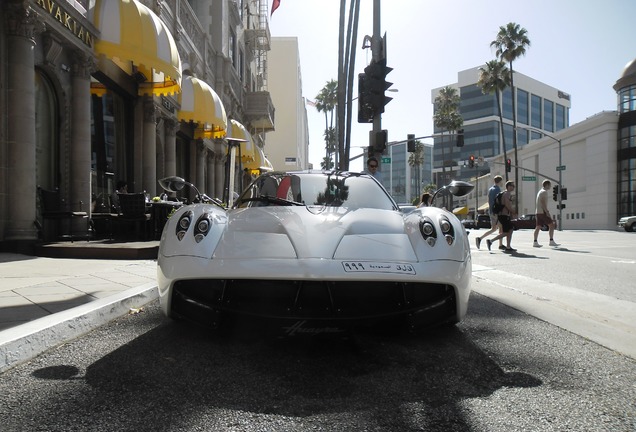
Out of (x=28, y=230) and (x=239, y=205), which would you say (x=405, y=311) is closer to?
(x=239, y=205)

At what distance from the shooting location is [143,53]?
32.5 ft

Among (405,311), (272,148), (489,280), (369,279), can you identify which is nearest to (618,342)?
(405,311)

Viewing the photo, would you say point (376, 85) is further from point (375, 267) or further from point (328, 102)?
point (328, 102)

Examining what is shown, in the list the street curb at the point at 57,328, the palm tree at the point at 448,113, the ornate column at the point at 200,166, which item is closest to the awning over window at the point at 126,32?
the street curb at the point at 57,328

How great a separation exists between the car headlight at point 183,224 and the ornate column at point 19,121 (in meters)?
6.16

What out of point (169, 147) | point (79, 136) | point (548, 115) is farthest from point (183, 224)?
point (548, 115)

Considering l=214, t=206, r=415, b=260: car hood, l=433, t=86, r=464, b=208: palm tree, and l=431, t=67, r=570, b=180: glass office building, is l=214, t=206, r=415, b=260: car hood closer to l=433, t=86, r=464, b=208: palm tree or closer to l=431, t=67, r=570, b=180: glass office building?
l=433, t=86, r=464, b=208: palm tree

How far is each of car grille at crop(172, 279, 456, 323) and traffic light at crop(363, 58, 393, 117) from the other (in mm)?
7995

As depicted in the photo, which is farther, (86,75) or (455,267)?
(86,75)

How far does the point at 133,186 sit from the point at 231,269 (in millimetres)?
11923

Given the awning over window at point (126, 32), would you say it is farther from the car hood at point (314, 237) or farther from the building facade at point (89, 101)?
the car hood at point (314, 237)

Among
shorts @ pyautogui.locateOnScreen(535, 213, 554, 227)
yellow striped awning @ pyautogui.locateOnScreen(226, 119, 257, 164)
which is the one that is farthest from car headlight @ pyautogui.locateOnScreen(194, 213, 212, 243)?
yellow striped awning @ pyautogui.locateOnScreen(226, 119, 257, 164)

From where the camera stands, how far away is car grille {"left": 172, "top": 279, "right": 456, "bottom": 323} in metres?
2.44

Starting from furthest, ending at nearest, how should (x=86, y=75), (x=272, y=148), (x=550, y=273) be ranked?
(x=272, y=148)
(x=86, y=75)
(x=550, y=273)
